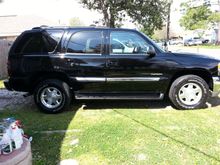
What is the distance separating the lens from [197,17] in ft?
151

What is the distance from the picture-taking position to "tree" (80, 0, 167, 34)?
2267 centimetres

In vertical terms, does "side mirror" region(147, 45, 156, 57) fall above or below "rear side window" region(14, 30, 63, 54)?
below

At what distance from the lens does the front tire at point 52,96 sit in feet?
Result: 24.3

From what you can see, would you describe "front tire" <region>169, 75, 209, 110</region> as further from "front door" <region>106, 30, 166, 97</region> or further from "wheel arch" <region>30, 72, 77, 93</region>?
"wheel arch" <region>30, 72, 77, 93</region>

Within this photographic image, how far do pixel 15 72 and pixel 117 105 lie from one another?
2.48 meters

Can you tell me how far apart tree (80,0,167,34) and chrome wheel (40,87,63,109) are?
620 inches

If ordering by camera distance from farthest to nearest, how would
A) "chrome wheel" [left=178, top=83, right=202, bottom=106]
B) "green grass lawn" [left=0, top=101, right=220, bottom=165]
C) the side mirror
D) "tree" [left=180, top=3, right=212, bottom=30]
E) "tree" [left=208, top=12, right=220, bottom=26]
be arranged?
1. "tree" [left=180, top=3, right=212, bottom=30]
2. "tree" [left=208, top=12, right=220, bottom=26]
3. "chrome wheel" [left=178, top=83, right=202, bottom=106]
4. the side mirror
5. "green grass lawn" [left=0, top=101, right=220, bottom=165]

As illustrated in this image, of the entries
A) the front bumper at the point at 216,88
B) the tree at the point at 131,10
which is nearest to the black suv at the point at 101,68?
the front bumper at the point at 216,88

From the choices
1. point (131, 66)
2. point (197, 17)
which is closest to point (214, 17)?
point (197, 17)

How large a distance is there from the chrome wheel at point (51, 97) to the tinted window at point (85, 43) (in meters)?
0.94

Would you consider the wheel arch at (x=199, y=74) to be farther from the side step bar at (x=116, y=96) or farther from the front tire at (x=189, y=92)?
the side step bar at (x=116, y=96)

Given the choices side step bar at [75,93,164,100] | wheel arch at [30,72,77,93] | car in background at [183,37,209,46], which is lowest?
car in background at [183,37,209,46]

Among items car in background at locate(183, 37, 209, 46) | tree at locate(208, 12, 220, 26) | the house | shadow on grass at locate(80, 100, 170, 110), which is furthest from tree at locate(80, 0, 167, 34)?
car in background at locate(183, 37, 209, 46)

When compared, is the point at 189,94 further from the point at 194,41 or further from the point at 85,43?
the point at 194,41
